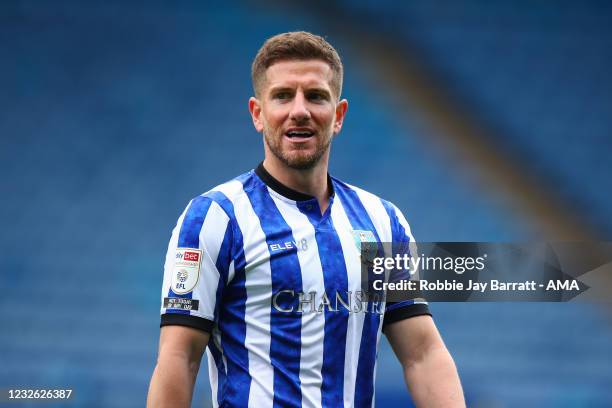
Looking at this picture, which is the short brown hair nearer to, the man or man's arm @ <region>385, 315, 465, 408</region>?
the man

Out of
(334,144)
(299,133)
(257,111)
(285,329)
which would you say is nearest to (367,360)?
(285,329)

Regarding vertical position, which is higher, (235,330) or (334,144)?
(334,144)

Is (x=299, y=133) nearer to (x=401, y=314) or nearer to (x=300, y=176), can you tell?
(x=300, y=176)

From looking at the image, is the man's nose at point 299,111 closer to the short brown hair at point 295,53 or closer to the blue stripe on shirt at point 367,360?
the short brown hair at point 295,53

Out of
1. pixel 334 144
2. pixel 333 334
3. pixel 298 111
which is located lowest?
pixel 333 334

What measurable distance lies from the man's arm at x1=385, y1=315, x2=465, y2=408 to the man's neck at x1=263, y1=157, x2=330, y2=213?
13.9 inches

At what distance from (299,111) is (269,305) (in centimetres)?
44

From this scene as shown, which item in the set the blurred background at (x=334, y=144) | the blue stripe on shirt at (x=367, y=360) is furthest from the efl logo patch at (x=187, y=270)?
the blurred background at (x=334, y=144)

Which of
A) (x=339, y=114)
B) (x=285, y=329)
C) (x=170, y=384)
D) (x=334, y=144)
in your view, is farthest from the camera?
(x=334, y=144)

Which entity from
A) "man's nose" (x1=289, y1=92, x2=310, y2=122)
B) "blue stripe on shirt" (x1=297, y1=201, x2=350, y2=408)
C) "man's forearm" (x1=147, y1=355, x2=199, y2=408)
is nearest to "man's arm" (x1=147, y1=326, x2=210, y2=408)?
"man's forearm" (x1=147, y1=355, x2=199, y2=408)

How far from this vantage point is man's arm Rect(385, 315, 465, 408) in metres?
1.99

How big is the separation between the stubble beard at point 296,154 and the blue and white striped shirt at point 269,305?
12cm

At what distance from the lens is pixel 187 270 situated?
6.06 ft

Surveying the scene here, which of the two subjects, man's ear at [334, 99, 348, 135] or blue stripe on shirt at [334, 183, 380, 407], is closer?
blue stripe on shirt at [334, 183, 380, 407]
